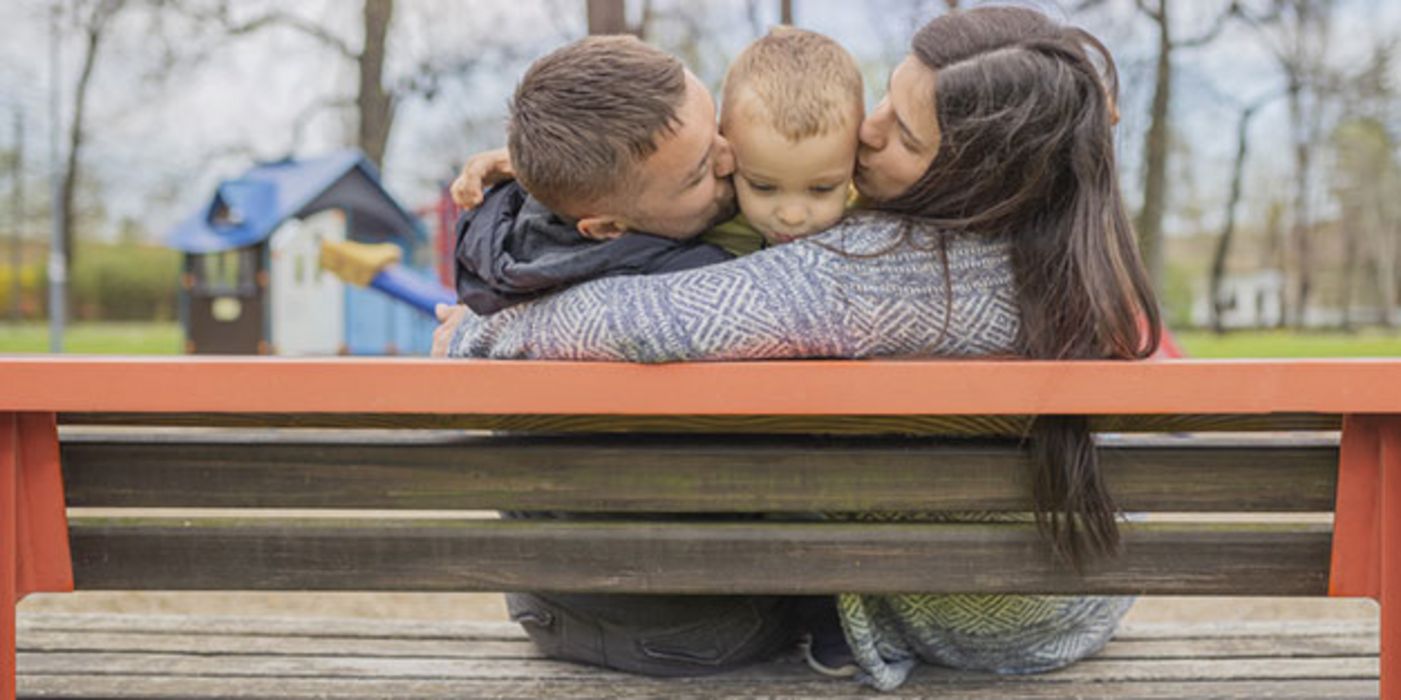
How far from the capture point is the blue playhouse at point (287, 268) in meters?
12.7

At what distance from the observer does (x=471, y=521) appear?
189 cm

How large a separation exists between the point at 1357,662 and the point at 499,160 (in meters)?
1.86

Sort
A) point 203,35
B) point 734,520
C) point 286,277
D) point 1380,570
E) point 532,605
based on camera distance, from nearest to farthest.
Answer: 1. point 1380,570
2. point 734,520
3. point 532,605
4. point 286,277
5. point 203,35

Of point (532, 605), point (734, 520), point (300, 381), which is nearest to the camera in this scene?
point (300, 381)

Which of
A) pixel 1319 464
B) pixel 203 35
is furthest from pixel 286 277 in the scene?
pixel 1319 464

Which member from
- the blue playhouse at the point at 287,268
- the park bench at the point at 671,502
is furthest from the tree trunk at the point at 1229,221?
the park bench at the point at 671,502

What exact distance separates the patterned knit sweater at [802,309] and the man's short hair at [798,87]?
0.17 metres

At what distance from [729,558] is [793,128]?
26.0 inches

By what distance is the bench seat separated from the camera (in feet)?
7.11

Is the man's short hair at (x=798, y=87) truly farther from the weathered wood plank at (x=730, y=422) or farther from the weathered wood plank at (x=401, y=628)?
the weathered wood plank at (x=401, y=628)

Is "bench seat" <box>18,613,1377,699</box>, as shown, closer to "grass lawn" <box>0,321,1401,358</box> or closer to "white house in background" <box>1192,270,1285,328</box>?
"grass lawn" <box>0,321,1401,358</box>

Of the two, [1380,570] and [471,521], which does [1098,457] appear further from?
[471,521]

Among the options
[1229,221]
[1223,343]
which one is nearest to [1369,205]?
[1229,221]

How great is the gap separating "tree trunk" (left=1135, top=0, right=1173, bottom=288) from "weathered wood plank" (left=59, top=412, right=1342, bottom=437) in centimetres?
1326
